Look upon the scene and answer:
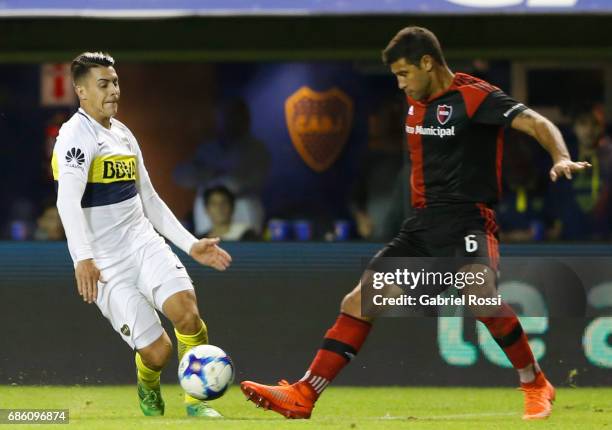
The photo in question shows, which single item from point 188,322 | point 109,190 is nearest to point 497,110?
point 188,322

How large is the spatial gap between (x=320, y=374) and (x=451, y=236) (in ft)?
3.34

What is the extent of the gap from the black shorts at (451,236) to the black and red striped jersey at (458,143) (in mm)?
62

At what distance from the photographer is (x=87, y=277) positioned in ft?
26.8

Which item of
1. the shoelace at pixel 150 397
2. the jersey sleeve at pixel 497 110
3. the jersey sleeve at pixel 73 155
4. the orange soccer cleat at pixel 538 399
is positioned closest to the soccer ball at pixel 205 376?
the shoelace at pixel 150 397

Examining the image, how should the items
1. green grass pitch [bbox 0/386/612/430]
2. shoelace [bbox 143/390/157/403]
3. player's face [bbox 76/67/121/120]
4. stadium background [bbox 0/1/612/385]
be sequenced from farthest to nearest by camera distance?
1. stadium background [bbox 0/1/612/385]
2. shoelace [bbox 143/390/157/403]
3. player's face [bbox 76/67/121/120]
4. green grass pitch [bbox 0/386/612/430]

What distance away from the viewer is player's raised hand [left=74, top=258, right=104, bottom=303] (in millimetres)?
8148

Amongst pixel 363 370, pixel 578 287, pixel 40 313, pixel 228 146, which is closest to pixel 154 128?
pixel 228 146

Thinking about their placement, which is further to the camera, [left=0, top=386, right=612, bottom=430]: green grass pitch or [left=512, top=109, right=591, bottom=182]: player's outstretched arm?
[left=0, top=386, right=612, bottom=430]: green grass pitch

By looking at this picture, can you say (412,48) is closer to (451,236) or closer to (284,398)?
(451,236)

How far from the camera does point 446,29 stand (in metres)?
11.1

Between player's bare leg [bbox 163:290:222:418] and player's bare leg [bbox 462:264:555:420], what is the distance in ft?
4.78

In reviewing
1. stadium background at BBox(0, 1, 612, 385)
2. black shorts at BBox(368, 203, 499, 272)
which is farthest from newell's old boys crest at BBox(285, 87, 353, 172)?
black shorts at BBox(368, 203, 499, 272)

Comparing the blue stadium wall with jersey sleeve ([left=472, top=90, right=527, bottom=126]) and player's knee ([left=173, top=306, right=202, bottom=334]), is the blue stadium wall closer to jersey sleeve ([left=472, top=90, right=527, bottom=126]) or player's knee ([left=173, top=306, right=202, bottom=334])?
player's knee ([left=173, top=306, right=202, bottom=334])

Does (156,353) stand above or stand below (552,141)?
below
